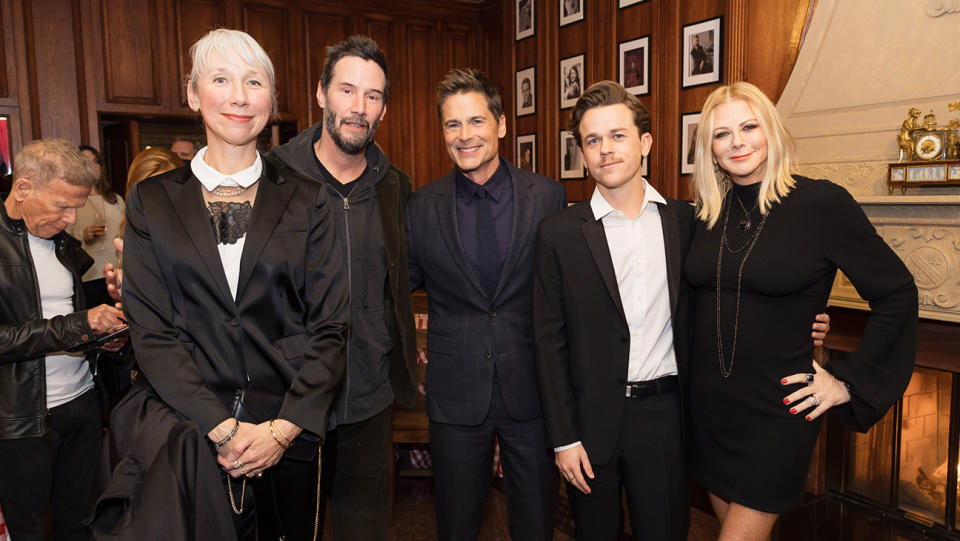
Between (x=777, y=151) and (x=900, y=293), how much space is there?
513 mm

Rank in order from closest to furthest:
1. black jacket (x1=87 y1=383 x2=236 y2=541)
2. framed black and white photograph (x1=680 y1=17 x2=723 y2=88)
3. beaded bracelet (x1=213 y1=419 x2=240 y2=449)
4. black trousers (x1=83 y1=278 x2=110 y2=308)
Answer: black jacket (x1=87 y1=383 x2=236 y2=541), beaded bracelet (x1=213 y1=419 x2=240 y2=449), black trousers (x1=83 y1=278 x2=110 y2=308), framed black and white photograph (x1=680 y1=17 x2=723 y2=88)

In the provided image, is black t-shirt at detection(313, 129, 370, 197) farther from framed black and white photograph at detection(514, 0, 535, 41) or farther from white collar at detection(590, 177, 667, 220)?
framed black and white photograph at detection(514, 0, 535, 41)

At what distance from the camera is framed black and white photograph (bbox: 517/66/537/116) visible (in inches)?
251

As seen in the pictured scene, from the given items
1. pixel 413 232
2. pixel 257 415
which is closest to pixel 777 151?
pixel 413 232

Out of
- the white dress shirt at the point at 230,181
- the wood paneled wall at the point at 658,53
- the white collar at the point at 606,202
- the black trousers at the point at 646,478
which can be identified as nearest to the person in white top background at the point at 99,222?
the white dress shirt at the point at 230,181

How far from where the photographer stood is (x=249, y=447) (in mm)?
1533

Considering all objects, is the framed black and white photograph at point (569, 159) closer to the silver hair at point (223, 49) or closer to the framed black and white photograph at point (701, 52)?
the framed black and white photograph at point (701, 52)

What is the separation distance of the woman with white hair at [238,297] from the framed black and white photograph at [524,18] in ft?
17.0

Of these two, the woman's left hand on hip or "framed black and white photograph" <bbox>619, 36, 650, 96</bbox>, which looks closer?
the woman's left hand on hip

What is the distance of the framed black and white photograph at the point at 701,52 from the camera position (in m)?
4.39

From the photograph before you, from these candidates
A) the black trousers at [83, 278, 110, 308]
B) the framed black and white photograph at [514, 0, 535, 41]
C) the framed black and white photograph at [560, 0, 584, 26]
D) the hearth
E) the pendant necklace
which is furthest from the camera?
the framed black and white photograph at [514, 0, 535, 41]

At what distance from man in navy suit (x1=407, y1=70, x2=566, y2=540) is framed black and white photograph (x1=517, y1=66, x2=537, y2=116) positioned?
4.30 meters

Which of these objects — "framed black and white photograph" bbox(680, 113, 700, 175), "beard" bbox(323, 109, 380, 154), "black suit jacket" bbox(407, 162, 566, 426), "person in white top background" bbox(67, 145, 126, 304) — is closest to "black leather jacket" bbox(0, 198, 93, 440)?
"beard" bbox(323, 109, 380, 154)

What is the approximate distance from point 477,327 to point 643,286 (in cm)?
56
